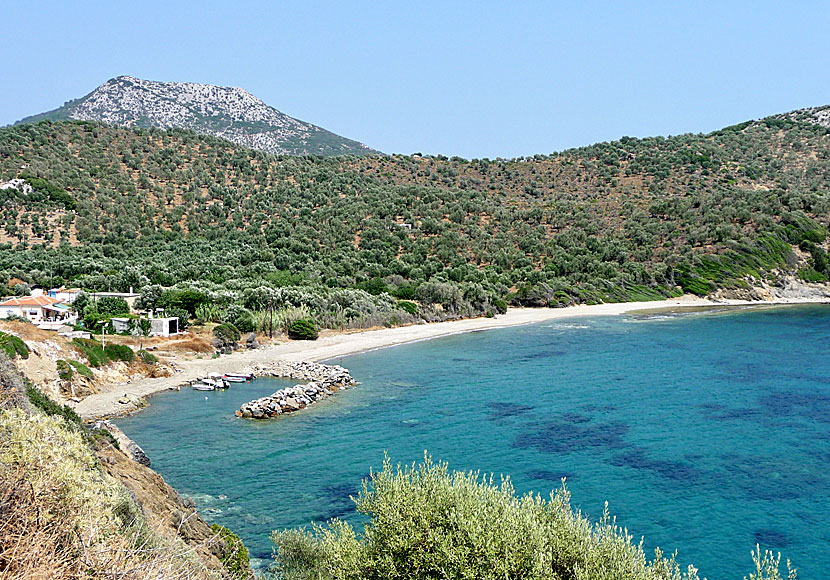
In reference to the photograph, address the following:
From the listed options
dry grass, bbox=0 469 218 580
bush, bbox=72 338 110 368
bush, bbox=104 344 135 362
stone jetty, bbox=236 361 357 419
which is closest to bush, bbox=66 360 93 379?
bush, bbox=72 338 110 368

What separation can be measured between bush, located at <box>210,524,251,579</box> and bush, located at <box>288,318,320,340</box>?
3332cm

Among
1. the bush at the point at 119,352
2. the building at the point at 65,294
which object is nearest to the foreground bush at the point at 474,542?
the bush at the point at 119,352

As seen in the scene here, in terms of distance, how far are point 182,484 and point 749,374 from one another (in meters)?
33.6

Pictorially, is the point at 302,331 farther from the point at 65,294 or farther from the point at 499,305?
the point at 499,305

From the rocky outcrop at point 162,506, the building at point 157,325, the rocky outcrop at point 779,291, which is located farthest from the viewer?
the rocky outcrop at point 779,291

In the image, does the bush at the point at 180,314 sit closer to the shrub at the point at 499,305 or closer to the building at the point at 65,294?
the building at the point at 65,294

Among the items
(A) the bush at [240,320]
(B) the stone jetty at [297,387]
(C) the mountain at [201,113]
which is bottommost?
(B) the stone jetty at [297,387]

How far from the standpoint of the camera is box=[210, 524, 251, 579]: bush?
13.8 m

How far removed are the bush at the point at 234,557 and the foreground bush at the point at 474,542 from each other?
327cm

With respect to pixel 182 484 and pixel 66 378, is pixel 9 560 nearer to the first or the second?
pixel 182 484

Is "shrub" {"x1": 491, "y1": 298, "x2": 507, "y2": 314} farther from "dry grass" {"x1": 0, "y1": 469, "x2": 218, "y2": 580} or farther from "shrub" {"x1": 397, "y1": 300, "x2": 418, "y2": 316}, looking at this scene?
"dry grass" {"x1": 0, "y1": 469, "x2": 218, "y2": 580}

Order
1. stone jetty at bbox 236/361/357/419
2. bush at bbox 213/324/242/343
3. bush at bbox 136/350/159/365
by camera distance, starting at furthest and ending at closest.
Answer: bush at bbox 213/324/242/343, bush at bbox 136/350/159/365, stone jetty at bbox 236/361/357/419

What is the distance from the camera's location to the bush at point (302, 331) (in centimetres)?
4903

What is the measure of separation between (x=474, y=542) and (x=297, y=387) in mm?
25809
